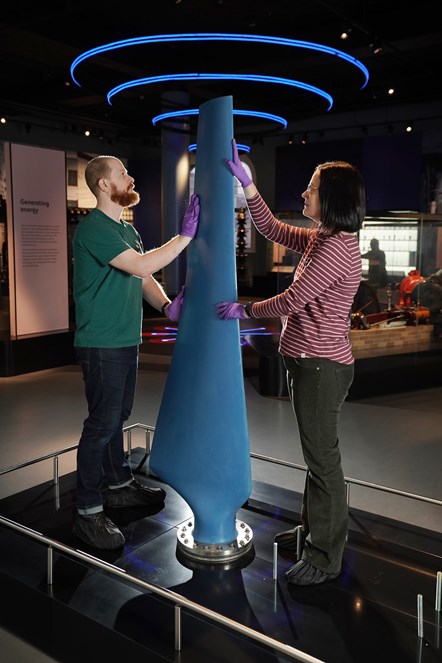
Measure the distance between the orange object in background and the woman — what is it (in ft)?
17.3

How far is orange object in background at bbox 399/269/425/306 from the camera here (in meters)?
7.54

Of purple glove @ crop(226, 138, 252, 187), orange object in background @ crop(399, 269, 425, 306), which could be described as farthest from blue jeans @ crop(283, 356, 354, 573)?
orange object in background @ crop(399, 269, 425, 306)

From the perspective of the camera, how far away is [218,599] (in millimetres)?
2459

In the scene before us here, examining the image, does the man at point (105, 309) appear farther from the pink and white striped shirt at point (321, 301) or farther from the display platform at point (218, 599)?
the pink and white striped shirt at point (321, 301)

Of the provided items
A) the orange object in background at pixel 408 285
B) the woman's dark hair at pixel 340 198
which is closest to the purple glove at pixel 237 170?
the woman's dark hair at pixel 340 198

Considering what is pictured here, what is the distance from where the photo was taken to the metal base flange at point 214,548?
2758 millimetres

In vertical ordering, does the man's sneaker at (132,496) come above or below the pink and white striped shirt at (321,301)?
below

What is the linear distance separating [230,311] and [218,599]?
45.4 inches

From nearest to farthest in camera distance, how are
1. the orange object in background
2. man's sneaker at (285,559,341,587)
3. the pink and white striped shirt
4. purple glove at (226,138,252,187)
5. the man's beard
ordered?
the pink and white striped shirt, man's sneaker at (285,559,341,587), purple glove at (226,138,252,187), the man's beard, the orange object in background

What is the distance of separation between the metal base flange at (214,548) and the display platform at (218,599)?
40 mm

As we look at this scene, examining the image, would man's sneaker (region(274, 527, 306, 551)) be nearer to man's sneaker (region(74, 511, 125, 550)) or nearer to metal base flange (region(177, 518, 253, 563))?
metal base flange (region(177, 518, 253, 563))

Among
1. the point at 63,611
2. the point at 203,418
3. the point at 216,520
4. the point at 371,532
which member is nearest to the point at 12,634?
the point at 63,611

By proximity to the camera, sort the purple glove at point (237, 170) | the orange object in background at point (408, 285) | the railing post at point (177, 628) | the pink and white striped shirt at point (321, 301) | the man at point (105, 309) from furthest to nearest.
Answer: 1. the orange object in background at point (408, 285)
2. the man at point (105, 309)
3. the purple glove at point (237, 170)
4. the pink and white striped shirt at point (321, 301)
5. the railing post at point (177, 628)

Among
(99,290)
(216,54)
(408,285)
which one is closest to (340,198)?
(99,290)
